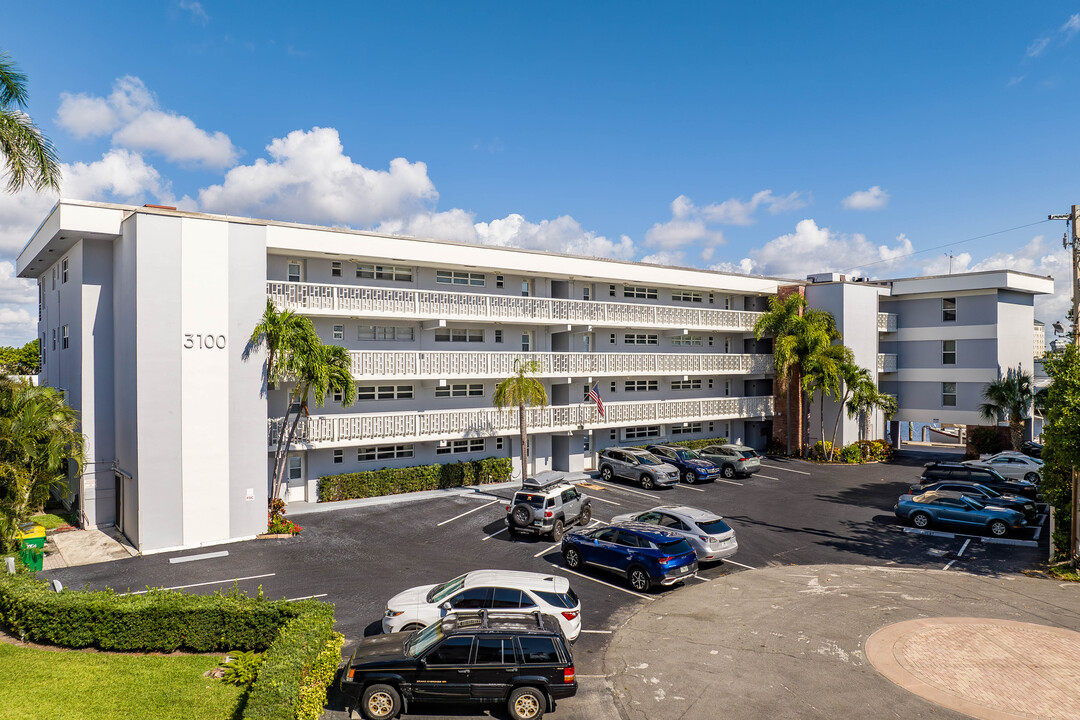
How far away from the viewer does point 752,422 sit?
43.5m

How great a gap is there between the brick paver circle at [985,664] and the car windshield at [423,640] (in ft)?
30.0

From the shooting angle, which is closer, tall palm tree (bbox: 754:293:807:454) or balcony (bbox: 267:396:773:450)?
balcony (bbox: 267:396:773:450)

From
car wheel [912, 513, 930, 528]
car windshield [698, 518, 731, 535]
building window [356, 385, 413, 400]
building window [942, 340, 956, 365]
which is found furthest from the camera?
building window [942, 340, 956, 365]

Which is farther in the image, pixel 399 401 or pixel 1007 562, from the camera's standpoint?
pixel 399 401

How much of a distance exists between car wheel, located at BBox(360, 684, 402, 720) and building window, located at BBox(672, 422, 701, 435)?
31.1 m

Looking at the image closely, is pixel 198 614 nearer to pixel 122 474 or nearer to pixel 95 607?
pixel 95 607

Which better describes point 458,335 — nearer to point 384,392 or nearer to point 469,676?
point 384,392

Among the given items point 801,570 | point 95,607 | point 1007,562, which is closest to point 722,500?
point 801,570

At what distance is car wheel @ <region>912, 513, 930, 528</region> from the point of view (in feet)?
79.9

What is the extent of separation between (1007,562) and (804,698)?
13.5 metres

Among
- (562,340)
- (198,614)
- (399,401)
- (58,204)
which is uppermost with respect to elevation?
(58,204)

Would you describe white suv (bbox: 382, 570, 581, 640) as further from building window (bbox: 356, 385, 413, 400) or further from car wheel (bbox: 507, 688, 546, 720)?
building window (bbox: 356, 385, 413, 400)

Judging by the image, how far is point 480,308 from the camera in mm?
30375

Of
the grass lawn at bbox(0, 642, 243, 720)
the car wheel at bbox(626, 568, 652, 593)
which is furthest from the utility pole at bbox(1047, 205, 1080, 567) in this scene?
the grass lawn at bbox(0, 642, 243, 720)
